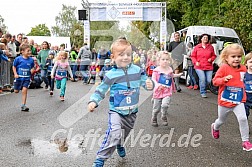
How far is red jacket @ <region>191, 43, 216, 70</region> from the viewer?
37.4 ft

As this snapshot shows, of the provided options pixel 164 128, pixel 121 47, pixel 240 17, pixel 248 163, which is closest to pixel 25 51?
pixel 164 128

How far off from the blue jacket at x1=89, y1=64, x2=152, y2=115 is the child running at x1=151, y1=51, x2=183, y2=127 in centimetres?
246

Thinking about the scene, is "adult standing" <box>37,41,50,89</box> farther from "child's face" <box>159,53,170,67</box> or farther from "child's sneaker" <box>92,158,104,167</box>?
"child's sneaker" <box>92,158,104,167</box>

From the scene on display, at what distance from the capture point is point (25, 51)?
366 inches

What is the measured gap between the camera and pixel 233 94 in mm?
5406

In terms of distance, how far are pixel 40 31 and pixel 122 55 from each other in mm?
136384

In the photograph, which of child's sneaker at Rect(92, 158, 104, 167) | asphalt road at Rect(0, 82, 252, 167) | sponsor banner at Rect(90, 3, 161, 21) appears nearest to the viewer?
child's sneaker at Rect(92, 158, 104, 167)

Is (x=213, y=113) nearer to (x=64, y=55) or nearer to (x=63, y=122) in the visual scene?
(x=63, y=122)

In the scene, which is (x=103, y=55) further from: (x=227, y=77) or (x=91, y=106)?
(x=91, y=106)

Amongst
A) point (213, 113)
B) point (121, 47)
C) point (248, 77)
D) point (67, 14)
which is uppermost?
point (67, 14)

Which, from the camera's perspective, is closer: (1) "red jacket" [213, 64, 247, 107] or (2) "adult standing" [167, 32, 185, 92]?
(1) "red jacket" [213, 64, 247, 107]

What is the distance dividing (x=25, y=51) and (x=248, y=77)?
5489 mm

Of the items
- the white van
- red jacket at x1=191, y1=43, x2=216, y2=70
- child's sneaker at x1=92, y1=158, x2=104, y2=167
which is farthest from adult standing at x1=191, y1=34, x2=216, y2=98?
child's sneaker at x1=92, y1=158, x2=104, y2=167

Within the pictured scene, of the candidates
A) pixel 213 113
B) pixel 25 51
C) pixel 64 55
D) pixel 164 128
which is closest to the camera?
pixel 164 128
